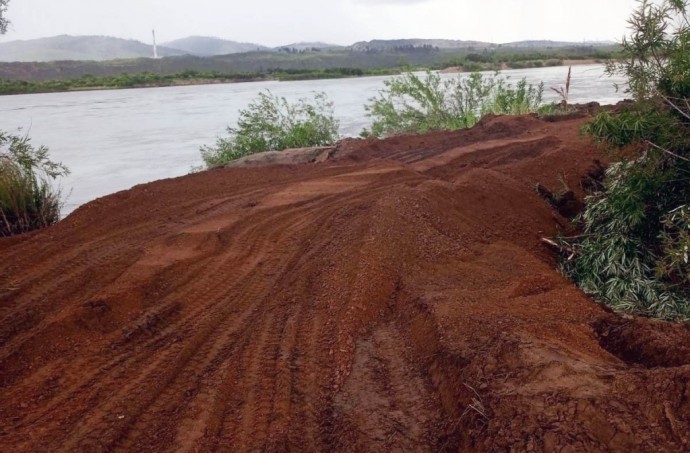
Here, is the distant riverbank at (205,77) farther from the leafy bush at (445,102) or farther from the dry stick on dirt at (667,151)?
the dry stick on dirt at (667,151)

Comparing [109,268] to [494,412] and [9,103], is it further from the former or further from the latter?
[9,103]

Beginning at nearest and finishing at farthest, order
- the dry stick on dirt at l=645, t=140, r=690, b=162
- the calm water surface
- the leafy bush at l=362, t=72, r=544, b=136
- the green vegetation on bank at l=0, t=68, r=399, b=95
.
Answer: the dry stick on dirt at l=645, t=140, r=690, b=162 → the calm water surface → the leafy bush at l=362, t=72, r=544, b=136 → the green vegetation on bank at l=0, t=68, r=399, b=95

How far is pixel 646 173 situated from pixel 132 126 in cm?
2217

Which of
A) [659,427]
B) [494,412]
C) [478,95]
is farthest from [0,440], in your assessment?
[478,95]

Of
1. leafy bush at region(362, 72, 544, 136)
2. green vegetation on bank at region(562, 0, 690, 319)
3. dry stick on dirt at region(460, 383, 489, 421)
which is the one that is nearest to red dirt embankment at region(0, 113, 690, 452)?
dry stick on dirt at region(460, 383, 489, 421)

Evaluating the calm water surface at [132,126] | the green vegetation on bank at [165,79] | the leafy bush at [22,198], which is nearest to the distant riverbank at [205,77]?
the green vegetation on bank at [165,79]

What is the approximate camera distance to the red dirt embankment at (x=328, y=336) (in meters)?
3.05

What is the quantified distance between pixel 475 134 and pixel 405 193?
5.80 metres

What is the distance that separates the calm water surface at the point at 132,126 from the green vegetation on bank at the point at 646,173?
1.86 metres

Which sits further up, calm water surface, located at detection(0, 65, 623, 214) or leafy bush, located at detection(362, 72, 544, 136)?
leafy bush, located at detection(362, 72, 544, 136)

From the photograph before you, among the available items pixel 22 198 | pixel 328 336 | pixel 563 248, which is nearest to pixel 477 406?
pixel 328 336

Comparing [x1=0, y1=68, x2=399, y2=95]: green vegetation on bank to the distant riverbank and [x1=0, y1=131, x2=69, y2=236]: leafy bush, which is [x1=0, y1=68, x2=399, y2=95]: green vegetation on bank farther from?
[x1=0, y1=131, x2=69, y2=236]: leafy bush

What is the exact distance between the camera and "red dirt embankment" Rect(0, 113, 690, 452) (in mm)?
3047

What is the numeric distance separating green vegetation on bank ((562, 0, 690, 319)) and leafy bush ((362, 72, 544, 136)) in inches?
388
